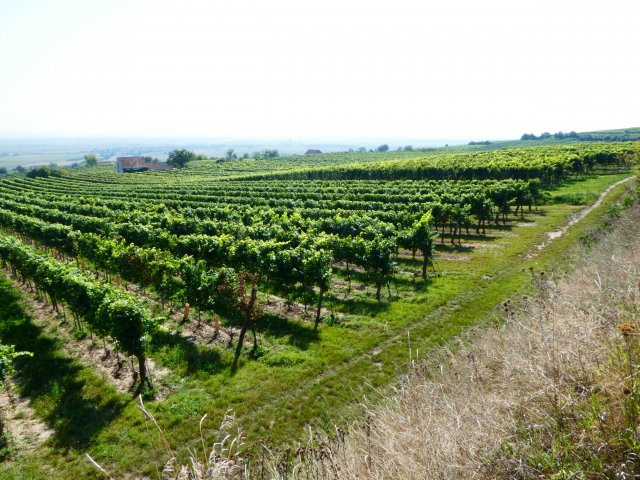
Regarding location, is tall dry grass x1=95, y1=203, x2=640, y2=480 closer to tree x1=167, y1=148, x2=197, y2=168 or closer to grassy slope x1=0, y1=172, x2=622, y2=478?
grassy slope x1=0, y1=172, x2=622, y2=478

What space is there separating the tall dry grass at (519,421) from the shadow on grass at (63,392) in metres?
8.05

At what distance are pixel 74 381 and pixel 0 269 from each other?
2051 cm

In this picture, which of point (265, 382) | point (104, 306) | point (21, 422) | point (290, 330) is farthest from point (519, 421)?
point (21, 422)

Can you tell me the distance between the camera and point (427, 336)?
1564 cm

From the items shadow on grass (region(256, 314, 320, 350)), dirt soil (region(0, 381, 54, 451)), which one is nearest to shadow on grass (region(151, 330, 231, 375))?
shadow on grass (region(256, 314, 320, 350))

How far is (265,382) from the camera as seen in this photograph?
42.5ft

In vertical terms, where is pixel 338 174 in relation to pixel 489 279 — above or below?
above

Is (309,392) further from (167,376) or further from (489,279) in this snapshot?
(489,279)

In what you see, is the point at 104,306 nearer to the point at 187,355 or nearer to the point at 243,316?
the point at 187,355

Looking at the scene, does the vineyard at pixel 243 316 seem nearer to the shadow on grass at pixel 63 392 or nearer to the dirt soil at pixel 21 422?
the shadow on grass at pixel 63 392

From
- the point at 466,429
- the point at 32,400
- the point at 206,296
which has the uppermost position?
the point at 466,429

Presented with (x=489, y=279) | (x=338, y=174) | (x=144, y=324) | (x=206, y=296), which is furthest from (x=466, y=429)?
(x=338, y=174)

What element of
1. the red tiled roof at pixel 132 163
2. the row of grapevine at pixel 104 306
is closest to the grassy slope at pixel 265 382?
the row of grapevine at pixel 104 306

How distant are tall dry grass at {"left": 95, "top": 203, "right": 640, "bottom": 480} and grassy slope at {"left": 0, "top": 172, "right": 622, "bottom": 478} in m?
4.93
